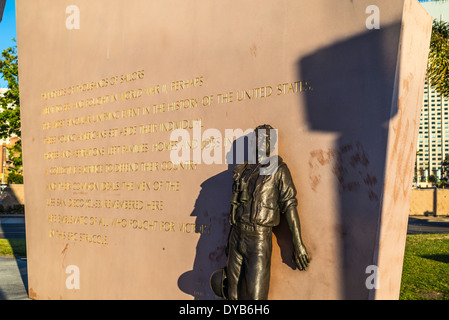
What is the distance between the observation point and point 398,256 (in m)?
4.81

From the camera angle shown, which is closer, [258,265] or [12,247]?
[258,265]

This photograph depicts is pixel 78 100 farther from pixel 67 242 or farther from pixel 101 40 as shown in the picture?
pixel 67 242

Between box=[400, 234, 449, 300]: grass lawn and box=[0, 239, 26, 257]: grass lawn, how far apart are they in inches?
373

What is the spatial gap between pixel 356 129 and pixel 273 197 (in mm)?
1043

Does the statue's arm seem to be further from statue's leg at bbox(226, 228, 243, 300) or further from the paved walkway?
the paved walkway

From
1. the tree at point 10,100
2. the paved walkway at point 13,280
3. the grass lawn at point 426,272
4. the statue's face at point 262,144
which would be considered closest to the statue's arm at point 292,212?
the statue's face at point 262,144

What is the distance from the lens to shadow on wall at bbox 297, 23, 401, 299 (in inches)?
182

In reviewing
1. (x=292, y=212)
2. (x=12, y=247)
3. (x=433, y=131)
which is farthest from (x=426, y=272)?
(x=433, y=131)

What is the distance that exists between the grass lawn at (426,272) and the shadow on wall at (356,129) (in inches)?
123

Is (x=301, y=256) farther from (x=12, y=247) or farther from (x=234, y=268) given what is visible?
(x=12, y=247)

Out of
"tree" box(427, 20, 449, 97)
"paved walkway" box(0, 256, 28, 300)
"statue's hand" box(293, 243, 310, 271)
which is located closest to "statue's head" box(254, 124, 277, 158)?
"statue's hand" box(293, 243, 310, 271)

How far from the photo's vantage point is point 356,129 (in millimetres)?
4828

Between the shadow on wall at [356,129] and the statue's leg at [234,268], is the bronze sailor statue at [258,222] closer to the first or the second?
the statue's leg at [234,268]
